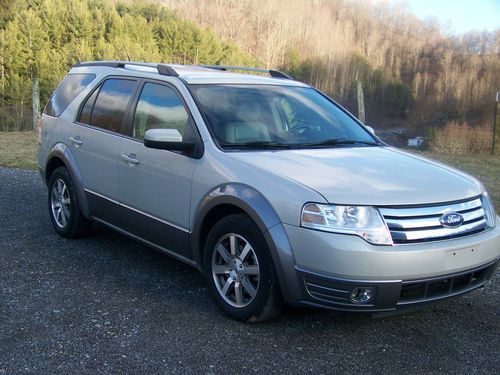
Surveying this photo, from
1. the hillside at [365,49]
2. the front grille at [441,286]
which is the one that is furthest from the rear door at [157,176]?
the hillside at [365,49]

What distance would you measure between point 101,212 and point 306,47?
56.9 metres

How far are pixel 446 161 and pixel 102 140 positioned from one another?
Answer: 9.88 m

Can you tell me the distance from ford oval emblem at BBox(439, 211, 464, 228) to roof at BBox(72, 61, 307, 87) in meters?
2.08

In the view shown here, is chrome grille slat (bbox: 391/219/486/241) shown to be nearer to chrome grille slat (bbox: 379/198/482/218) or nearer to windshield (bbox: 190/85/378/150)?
chrome grille slat (bbox: 379/198/482/218)

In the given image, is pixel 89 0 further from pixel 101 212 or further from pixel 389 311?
pixel 389 311

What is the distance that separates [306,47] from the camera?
59219 millimetres

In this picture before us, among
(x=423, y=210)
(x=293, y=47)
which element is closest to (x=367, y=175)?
(x=423, y=210)

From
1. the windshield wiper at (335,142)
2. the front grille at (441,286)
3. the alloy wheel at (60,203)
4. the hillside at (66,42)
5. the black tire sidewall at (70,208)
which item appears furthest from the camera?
the hillside at (66,42)

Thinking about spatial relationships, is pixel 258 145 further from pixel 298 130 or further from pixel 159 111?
pixel 159 111

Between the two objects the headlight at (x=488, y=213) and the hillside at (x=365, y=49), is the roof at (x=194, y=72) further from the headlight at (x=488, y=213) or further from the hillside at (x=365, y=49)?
the hillside at (x=365, y=49)

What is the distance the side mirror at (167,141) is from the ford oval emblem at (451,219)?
176cm

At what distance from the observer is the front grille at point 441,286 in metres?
3.19

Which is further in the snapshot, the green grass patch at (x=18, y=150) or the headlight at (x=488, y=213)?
the green grass patch at (x=18, y=150)

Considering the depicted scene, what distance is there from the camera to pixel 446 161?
41.9 ft
